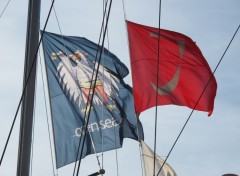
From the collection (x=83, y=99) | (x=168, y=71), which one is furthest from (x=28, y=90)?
(x=168, y=71)

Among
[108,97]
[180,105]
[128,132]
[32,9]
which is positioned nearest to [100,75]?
[108,97]

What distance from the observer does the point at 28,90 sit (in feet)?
32.9

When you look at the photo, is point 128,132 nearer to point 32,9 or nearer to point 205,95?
point 205,95

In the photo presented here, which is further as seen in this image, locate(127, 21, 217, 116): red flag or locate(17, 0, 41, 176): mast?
locate(127, 21, 217, 116): red flag

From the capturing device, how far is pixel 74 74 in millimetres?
15180

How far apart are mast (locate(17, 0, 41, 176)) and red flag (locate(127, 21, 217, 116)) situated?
3874mm

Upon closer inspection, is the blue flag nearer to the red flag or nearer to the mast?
the red flag

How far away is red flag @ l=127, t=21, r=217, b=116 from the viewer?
1371 cm

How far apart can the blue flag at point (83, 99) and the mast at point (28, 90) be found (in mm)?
3937

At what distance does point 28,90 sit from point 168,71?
558 centimetres

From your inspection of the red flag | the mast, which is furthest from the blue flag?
the mast

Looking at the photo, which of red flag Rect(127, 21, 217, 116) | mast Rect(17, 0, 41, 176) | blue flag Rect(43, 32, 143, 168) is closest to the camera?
mast Rect(17, 0, 41, 176)

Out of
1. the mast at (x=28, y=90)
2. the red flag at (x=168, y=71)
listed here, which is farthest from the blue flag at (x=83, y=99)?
the mast at (x=28, y=90)

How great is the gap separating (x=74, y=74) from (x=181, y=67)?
3.18 m
